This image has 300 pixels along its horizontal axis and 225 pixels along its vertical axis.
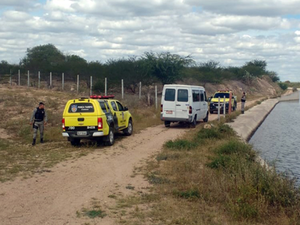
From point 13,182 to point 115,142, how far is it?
7.09 m

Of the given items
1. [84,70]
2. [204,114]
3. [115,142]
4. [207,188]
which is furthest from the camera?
[84,70]

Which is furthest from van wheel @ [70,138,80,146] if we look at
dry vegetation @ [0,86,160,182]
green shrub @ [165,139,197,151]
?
green shrub @ [165,139,197,151]

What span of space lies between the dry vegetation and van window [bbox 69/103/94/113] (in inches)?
54.1

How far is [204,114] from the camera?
2450 centimetres

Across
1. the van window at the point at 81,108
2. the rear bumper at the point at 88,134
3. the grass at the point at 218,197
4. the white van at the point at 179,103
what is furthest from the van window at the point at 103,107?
the white van at the point at 179,103

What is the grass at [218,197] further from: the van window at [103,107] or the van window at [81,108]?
the van window at [103,107]

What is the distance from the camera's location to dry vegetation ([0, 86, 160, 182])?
1182 centimetres

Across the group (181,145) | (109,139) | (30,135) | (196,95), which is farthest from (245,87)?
(109,139)

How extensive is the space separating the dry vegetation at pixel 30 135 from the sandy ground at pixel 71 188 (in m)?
0.75

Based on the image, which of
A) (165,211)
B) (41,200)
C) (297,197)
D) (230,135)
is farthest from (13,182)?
(230,135)

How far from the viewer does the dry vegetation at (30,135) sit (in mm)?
11816

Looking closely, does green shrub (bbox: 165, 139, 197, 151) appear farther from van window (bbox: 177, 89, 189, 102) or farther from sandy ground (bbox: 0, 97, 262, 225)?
van window (bbox: 177, 89, 189, 102)

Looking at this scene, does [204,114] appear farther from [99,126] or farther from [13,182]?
[13,182]

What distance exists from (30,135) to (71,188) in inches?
346
